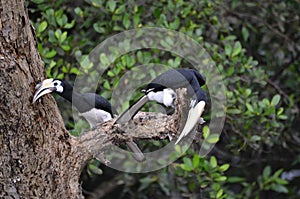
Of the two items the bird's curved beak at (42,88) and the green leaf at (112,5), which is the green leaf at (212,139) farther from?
the bird's curved beak at (42,88)

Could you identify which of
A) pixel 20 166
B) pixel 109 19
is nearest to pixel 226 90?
pixel 109 19

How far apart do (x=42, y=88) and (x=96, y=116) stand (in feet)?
1.80

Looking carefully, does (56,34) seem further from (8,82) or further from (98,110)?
(8,82)

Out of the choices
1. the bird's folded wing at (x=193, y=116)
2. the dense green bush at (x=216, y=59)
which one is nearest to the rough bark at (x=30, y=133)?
the bird's folded wing at (x=193, y=116)

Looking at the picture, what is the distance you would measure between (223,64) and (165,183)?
606 mm

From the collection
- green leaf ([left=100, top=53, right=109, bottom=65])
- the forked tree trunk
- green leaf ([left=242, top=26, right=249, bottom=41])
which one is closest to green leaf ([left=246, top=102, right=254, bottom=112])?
green leaf ([left=242, top=26, right=249, bottom=41])

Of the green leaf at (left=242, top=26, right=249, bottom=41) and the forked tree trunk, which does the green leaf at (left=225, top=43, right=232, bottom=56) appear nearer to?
the green leaf at (left=242, top=26, right=249, bottom=41)

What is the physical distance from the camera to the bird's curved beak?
62.6 inches

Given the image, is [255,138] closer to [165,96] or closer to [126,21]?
[126,21]

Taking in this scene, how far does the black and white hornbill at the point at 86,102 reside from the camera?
5.28ft

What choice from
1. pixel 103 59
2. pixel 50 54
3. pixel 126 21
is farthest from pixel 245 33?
pixel 50 54

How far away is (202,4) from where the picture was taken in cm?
270

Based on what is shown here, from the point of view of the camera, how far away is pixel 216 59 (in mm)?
2557

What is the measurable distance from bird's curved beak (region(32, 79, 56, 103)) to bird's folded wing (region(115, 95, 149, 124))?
235mm
